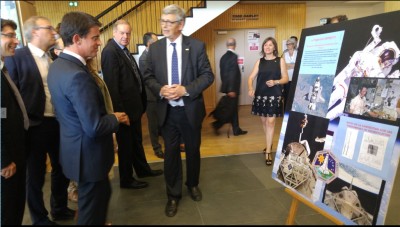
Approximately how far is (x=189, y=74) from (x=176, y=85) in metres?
0.17

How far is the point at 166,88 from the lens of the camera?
89.5 inches

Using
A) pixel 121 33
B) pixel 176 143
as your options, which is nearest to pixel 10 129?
pixel 176 143

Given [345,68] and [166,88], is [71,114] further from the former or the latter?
[345,68]

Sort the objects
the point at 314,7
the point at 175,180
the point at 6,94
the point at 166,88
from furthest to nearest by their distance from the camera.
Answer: the point at 314,7
the point at 175,180
the point at 166,88
the point at 6,94

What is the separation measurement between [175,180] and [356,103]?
1.64 m

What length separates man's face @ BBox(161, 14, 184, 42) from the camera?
7.37ft

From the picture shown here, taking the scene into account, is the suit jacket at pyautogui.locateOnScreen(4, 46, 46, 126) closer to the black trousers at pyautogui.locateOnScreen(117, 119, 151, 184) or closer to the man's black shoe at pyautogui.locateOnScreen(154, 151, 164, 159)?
the black trousers at pyautogui.locateOnScreen(117, 119, 151, 184)

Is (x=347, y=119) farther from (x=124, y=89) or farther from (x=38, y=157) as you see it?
(x=38, y=157)

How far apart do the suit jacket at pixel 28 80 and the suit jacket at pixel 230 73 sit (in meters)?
2.60

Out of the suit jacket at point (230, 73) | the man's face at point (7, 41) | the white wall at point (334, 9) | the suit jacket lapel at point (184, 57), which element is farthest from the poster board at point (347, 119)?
the white wall at point (334, 9)

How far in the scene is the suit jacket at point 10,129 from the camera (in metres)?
1.64

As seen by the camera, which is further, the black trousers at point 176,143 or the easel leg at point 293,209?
the black trousers at point 176,143

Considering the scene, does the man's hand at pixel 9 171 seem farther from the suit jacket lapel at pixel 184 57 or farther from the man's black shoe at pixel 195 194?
the man's black shoe at pixel 195 194

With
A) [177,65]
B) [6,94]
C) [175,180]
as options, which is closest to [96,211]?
[6,94]
